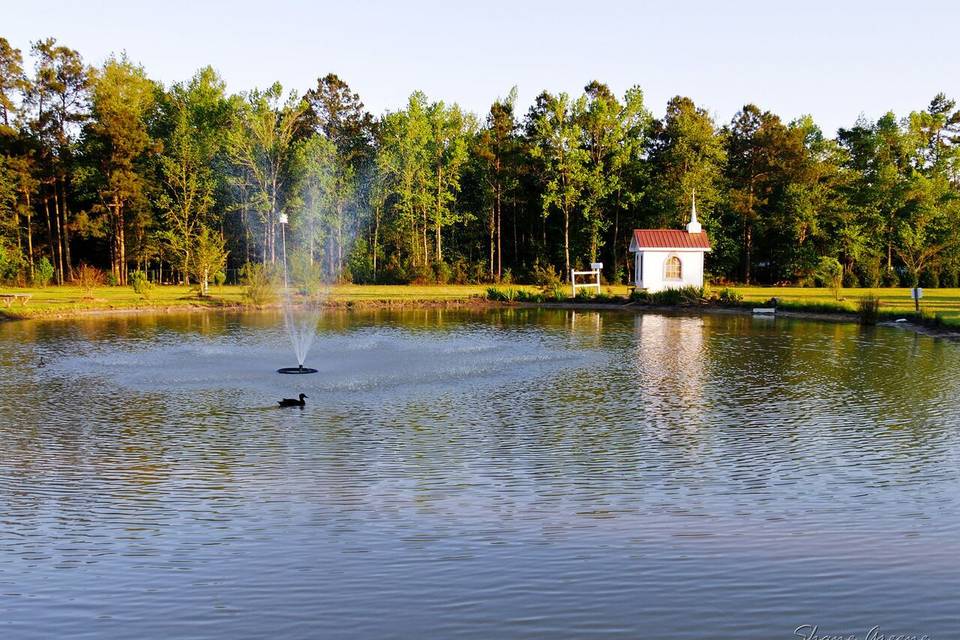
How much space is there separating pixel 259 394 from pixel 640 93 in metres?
60.8

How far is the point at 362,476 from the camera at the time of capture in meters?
12.6

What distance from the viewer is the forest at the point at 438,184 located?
66125 millimetres

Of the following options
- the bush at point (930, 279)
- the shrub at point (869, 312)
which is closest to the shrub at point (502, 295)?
the shrub at point (869, 312)

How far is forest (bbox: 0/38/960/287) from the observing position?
66125 millimetres

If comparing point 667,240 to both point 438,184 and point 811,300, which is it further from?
point 438,184

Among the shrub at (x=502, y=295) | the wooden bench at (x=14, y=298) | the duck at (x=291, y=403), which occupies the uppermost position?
the wooden bench at (x=14, y=298)

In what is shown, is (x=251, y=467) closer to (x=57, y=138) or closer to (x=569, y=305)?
(x=569, y=305)

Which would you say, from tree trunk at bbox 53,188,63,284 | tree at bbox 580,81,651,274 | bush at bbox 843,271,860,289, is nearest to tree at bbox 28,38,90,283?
tree trunk at bbox 53,188,63,284

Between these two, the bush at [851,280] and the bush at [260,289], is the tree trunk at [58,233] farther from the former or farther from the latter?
the bush at [851,280]

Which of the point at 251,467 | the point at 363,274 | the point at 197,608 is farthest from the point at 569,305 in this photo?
the point at 197,608

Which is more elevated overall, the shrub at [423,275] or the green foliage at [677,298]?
the shrub at [423,275]

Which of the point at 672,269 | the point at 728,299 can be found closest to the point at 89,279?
the point at 672,269

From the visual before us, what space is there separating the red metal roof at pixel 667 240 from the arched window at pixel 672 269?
96 cm

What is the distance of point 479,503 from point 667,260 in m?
46.9
